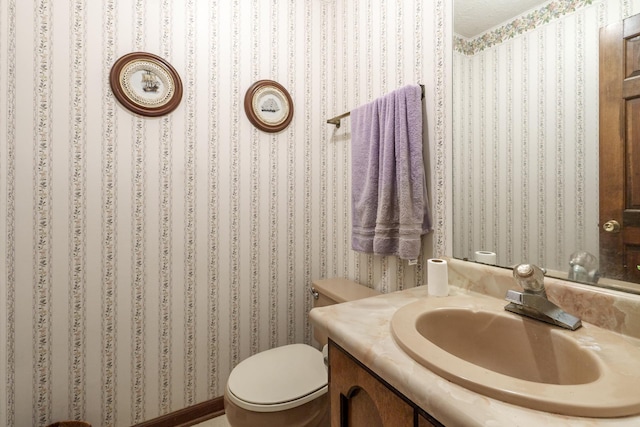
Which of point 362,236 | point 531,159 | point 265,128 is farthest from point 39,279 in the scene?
point 531,159

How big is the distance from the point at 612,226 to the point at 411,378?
0.64 m

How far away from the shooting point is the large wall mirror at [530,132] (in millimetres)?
753

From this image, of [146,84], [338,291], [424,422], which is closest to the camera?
[424,422]

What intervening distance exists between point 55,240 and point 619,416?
Result: 1.67 meters

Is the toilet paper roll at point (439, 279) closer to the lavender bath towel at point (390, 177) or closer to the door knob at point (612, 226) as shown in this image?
the lavender bath towel at point (390, 177)

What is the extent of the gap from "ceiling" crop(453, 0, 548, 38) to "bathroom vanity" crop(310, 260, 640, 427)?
787 mm

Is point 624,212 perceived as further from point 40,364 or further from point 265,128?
point 40,364

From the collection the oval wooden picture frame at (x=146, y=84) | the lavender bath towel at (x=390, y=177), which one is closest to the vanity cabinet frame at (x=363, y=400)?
the lavender bath towel at (x=390, y=177)

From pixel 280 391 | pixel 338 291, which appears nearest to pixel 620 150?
pixel 338 291

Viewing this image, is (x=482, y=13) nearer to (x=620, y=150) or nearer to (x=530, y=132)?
(x=530, y=132)

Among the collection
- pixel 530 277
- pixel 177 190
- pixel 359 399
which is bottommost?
pixel 359 399

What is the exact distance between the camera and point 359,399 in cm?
70

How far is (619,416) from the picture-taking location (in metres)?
0.41

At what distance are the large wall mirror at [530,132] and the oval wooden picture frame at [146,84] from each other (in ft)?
3.98
